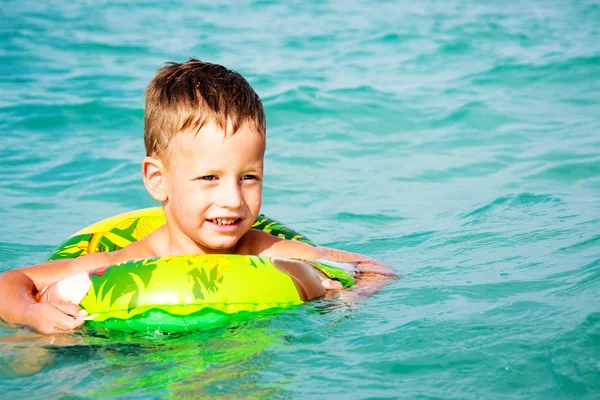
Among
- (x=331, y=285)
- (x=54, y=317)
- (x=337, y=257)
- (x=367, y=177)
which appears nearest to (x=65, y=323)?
(x=54, y=317)

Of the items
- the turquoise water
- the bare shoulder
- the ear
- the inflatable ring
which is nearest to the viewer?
the turquoise water

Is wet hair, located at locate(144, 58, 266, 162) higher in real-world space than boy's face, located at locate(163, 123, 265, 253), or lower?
higher

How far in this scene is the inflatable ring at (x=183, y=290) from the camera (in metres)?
3.42

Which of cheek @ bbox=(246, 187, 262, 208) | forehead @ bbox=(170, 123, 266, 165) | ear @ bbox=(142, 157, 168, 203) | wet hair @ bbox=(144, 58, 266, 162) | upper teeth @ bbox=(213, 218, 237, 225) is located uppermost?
wet hair @ bbox=(144, 58, 266, 162)

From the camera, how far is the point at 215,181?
141 inches

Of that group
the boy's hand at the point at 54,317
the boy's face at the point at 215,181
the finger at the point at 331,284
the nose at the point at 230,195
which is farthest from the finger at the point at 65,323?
the finger at the point at 331,284

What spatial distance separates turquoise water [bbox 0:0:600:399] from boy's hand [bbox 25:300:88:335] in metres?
0.05

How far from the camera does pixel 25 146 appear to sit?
8.66m

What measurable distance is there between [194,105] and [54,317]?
1.06 meters

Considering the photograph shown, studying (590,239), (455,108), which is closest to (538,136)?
(455,108)

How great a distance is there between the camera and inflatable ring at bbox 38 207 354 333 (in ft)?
11.2

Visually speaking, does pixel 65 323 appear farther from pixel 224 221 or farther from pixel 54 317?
pixel 224 221

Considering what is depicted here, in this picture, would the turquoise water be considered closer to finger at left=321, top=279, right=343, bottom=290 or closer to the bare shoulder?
finger at left=321, top=279, right=343, bottom=290

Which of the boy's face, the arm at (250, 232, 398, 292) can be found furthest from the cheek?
the arm at (250, 232, 398, 292)
